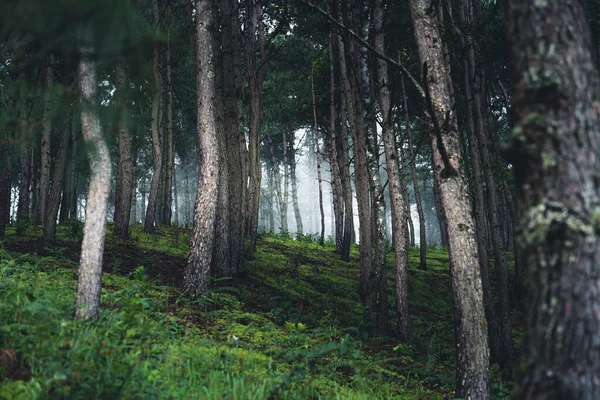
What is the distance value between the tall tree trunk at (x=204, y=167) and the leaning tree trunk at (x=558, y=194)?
21.3 feet

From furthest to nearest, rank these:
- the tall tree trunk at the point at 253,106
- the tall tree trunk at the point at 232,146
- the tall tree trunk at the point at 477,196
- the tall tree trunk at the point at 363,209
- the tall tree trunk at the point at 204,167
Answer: the tall tree trunk at the point at 253,106
the tall tree trunk at the point at 363,209
the tall tree trunk at the point at 232,146
the tall tree trunk at the point at 477,196
the tall tree trunk at the point at 204,167

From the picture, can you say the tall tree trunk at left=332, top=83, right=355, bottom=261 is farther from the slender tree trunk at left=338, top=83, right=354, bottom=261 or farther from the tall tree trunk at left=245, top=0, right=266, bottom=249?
the tall tree trunk at left=245, top=0, right=266, bottom=249

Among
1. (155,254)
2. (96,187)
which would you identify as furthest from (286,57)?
(96,187)

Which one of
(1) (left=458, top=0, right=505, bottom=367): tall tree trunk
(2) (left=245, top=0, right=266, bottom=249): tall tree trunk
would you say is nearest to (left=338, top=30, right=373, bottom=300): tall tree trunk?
(1) (left=458, top=0, right=505, bottom=367): tall tree trunk

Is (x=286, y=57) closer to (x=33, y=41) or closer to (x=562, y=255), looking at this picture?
(x=33, y=41)

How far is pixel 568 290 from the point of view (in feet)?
6.50

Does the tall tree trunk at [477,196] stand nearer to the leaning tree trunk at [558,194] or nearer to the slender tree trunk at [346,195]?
the slender tree trunk at [346,195]

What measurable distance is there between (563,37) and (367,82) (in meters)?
9.94

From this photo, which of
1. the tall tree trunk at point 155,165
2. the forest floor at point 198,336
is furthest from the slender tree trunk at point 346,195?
the tall tree trunk at point 155,165

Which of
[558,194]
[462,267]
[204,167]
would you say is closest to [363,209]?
[204,167]

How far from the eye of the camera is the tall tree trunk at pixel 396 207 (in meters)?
8.72

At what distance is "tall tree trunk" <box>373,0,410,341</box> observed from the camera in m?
8.72

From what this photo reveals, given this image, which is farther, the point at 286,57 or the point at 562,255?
the point at 286,57

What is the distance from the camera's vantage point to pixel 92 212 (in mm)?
4516
